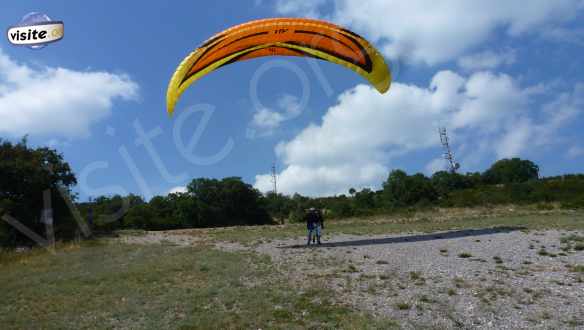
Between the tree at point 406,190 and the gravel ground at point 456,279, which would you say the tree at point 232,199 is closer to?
the tree at point 406,190

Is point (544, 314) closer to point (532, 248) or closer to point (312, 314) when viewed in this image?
point (312, 314)

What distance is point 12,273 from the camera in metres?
13.6

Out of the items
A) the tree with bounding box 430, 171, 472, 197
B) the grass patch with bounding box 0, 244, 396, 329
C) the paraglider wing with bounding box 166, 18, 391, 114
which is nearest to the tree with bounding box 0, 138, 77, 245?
the grass patch with bounding box 0, 244, 396, 329

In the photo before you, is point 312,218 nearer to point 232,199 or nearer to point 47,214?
point 47,214

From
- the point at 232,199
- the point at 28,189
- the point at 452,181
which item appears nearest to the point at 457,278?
the point at 28,189

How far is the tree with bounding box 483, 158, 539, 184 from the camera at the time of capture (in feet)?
314

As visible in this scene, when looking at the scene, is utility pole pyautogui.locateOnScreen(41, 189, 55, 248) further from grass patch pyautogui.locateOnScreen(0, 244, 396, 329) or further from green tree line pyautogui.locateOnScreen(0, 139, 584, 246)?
grass patch pyautogui.locateOnScreen(0, 244, 396, 329)

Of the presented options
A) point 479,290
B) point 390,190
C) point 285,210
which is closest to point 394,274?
point 479,290

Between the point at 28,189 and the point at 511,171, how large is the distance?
102 meters

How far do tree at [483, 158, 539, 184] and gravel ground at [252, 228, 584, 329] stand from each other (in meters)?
88.1

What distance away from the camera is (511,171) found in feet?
325

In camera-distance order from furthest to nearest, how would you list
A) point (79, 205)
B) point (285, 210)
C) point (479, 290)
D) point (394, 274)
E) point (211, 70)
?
point (285, 210) → point (79, 205) → point (211, 70) → point (394, 274) → point (479, 290)

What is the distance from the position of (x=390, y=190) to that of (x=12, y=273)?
5905cm

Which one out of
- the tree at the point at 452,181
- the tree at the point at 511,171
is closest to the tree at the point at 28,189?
the tree at the point at 452,181
